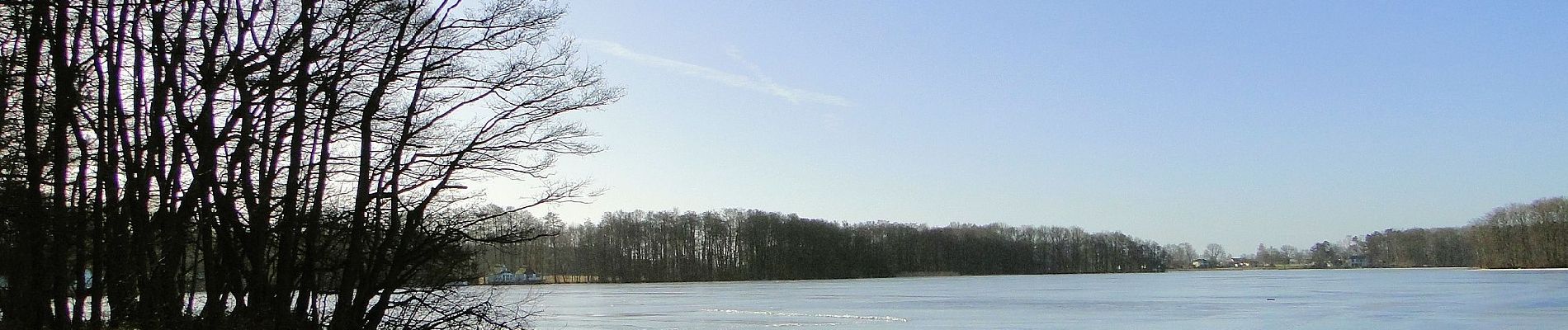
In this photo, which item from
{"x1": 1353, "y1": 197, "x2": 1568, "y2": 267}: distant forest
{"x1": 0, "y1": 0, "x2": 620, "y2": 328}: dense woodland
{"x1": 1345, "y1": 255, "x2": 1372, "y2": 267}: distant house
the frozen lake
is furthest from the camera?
{"x1": 1345, "y1": 255, "x2": 1372, "y2": 267}: distant house

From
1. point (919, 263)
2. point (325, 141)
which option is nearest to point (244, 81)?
point (325, 141)

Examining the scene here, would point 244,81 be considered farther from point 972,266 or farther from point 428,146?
Answer: point 972,266

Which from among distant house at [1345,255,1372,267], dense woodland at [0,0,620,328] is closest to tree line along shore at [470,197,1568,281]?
distant house at [1345,255,1372,267]

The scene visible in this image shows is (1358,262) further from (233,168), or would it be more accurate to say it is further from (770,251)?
(233,168)

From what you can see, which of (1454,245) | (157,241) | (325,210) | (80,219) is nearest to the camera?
(80,219)

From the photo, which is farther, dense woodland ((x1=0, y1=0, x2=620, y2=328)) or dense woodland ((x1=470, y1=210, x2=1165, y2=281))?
dense woodland ((x1=470, y1=210, x2=1165, y2=281))

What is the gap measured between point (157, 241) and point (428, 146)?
2.44m

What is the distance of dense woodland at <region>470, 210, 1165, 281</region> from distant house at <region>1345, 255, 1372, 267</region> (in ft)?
150

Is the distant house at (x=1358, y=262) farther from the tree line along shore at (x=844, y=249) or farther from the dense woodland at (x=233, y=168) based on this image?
the dense woodland at (x=233, y=168)

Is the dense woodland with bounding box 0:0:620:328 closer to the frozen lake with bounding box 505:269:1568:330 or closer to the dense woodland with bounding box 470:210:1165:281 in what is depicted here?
the frozen lake with bounding box 505:269:1568:330

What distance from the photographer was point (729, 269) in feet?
321

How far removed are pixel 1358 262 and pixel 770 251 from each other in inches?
4057

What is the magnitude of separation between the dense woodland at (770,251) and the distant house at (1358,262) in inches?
1798

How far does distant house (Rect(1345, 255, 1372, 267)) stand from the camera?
155 metres
